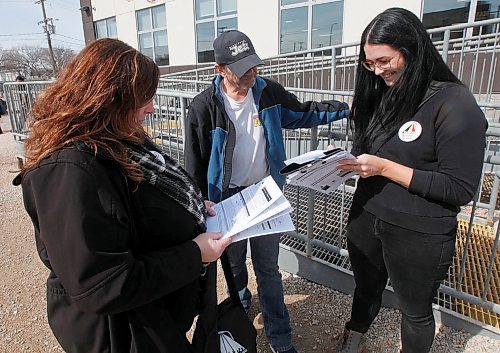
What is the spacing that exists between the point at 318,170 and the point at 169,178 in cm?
76

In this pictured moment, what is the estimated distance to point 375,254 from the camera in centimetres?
184

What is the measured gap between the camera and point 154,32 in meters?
14.8

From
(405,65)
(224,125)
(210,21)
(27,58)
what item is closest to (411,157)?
(405,65)

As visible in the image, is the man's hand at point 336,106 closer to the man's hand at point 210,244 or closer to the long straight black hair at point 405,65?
the long straight black hair at point 405,65

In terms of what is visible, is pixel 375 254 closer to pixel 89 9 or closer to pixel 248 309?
pixel 248 309

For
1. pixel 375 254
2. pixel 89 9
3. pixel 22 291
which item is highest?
pixel 89 9

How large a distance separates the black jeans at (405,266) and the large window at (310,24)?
8076 millimetres

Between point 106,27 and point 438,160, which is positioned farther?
point 106,27

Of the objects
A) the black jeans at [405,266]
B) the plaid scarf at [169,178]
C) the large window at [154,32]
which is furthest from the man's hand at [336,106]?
the large window at [154,32]

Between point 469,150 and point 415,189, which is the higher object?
point 469,150

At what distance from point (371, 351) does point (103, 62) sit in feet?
7.65

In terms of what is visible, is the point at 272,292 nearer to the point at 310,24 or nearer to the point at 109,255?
the point at 109,255

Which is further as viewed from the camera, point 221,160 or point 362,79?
point 221,160

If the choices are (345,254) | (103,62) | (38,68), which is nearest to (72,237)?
(103,62)
